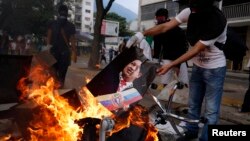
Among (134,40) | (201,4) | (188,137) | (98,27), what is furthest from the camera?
(98,27)

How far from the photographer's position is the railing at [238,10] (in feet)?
91.6

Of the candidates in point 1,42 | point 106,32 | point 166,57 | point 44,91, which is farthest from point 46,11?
point 106,32

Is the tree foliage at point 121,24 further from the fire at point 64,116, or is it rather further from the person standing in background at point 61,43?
the fire at point 64,116

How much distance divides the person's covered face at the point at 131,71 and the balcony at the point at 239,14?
25.8 meters

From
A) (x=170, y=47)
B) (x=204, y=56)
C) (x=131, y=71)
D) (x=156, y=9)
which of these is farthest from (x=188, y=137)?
(x=156, y=9)

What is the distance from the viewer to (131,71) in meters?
3.26

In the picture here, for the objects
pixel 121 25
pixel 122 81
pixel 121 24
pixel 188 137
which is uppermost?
pixel 121 24

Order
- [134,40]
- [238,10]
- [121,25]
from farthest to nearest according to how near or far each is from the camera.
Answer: [121,25] < [238,10] < [134,40]

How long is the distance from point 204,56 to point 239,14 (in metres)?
26.2

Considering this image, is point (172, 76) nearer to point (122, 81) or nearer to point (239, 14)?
point (122, 81)

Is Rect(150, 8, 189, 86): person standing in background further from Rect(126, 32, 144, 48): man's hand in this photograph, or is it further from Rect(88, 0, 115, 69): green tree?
Rect(88, 0, 115, 69): green tree

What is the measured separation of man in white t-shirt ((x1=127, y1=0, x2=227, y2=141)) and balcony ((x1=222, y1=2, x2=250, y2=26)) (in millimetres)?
24574

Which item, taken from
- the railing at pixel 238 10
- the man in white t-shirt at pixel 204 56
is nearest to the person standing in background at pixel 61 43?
the man in white t-shirt at pixel 204 56

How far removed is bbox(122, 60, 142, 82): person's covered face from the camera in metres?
3.25
